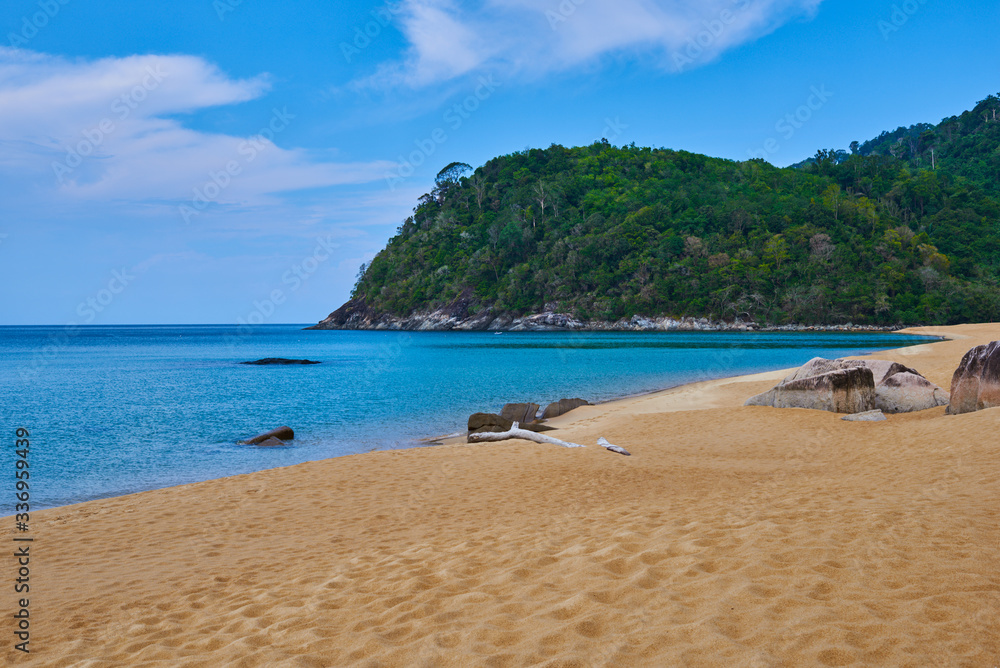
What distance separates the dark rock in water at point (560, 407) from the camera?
63.7ft

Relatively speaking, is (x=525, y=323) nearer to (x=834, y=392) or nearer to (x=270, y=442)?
(x=270, y=442)

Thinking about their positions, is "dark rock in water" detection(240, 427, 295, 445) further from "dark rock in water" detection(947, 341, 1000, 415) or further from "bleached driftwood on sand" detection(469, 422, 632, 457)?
"dark rock in water" detection(947, 341, 1000, 415)

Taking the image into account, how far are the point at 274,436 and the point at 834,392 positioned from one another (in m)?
16.4

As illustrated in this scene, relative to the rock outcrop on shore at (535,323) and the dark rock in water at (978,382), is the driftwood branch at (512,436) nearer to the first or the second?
the dark rock in water at (978,382)

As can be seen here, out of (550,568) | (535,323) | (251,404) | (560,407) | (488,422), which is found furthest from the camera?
(535,323)

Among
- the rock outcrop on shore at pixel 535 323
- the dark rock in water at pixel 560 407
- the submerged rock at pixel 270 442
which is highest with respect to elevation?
the rock outcrop on shore at pixel 535 323

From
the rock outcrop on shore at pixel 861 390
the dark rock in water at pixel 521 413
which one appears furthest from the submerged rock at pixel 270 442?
the rock outcrop on shore at pixel 861 390

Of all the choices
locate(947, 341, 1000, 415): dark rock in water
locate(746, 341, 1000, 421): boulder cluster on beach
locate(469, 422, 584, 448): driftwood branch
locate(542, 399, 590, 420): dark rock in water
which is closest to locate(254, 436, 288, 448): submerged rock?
locate(469, 422, 584, 448): driftwood branch

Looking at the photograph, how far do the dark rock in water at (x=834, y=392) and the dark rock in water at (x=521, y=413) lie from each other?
24.3 feet

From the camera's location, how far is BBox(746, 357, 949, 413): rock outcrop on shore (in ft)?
48.2

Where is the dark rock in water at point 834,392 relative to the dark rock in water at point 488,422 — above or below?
above

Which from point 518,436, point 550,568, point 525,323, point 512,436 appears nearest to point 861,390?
point 518,436

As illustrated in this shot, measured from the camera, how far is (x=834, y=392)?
1535cm

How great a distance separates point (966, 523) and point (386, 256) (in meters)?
155
